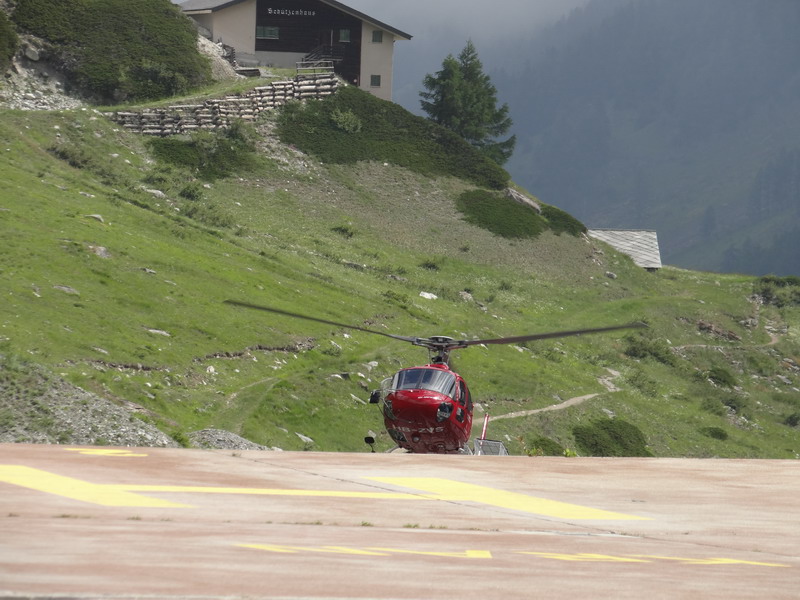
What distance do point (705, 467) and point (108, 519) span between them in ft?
36.0

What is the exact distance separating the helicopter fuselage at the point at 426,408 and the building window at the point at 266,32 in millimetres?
73310

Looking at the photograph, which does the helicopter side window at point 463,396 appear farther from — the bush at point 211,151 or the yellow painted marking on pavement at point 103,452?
the bush at point 211,151

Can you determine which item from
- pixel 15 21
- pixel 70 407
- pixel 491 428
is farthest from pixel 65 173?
pixel 70 407

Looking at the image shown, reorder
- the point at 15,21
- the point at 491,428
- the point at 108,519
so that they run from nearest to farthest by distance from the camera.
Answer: the point at 108,519, the point at 491,428, the point at 15,21

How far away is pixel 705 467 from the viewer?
693 inches

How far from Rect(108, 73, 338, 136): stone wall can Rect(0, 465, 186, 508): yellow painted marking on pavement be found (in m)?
62.7

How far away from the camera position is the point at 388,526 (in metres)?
10.8

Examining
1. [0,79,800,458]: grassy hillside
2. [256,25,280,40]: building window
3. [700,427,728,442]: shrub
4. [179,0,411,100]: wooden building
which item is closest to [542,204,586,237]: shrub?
[0,79,800,458]: grassy hillside

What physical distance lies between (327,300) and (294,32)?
4853 centimetres

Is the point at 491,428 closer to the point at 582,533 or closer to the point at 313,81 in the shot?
the point at 582,533

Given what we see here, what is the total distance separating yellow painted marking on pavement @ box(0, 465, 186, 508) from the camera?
11078mm

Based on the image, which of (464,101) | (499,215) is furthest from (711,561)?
(464,101)

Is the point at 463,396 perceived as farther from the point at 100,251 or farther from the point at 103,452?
the point at 100,251

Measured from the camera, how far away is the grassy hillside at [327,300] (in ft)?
122
